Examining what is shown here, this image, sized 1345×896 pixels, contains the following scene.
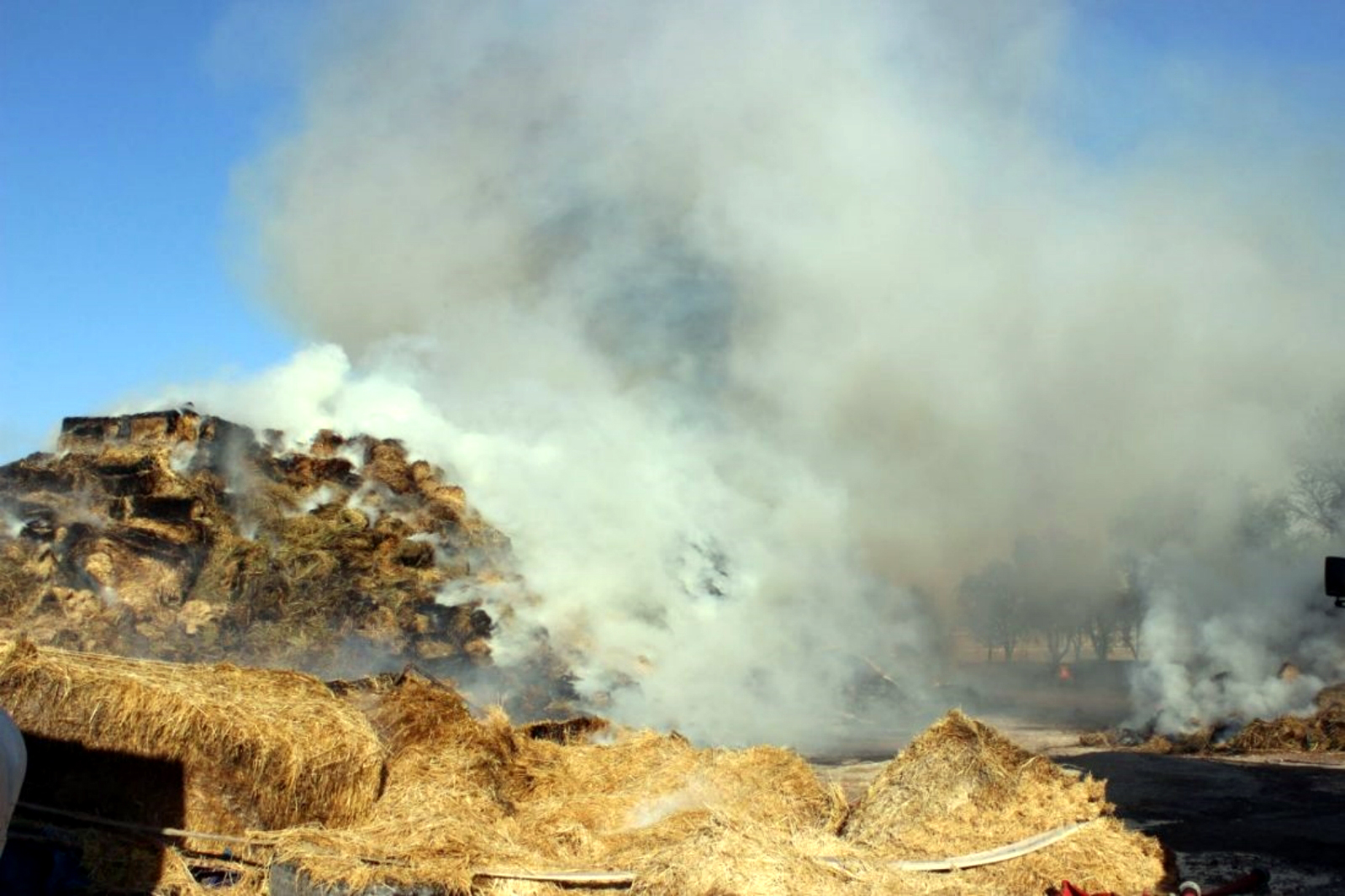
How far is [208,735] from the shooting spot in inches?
279

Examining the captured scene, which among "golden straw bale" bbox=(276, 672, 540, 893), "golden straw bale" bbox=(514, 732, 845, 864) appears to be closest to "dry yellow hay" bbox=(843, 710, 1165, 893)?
"golden straw bale" bbox=(514, 732, 845, 864)

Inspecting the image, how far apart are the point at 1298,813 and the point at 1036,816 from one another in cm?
476

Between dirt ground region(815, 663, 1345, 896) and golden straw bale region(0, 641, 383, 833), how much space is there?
4616mm

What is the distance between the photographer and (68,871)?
6297mm

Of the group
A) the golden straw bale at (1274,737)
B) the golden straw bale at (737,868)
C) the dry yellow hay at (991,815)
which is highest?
the golden straw bale at (1274,737)

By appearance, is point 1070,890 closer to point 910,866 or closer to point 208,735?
point 910,866

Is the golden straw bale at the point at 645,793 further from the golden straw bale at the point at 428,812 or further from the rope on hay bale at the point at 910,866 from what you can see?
the rope on hay bale at the point at 910,866

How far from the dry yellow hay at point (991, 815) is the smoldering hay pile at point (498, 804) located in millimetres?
17

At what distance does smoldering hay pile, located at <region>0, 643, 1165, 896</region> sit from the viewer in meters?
6.24

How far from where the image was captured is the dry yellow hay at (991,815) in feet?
21.7

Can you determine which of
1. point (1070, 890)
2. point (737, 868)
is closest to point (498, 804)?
point (737, 868)

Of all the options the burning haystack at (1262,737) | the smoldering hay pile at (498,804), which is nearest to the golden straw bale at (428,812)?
the smoldering hay pile at (498,804)

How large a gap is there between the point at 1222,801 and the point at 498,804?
810cm

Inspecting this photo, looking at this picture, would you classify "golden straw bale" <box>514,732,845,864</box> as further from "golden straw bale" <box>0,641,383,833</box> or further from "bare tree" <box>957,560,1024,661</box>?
"bare tree" <box>957,560,1024,661</box>
